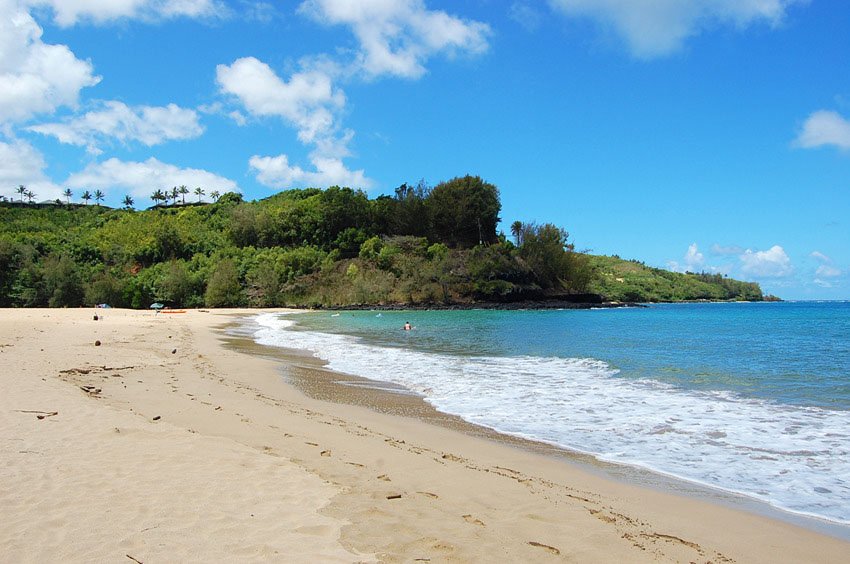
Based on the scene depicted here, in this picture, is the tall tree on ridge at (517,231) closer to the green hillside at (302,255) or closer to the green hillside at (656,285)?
A: the green hillside at (302,255)

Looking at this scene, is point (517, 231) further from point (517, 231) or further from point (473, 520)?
point (473, 520)

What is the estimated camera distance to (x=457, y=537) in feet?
14.2

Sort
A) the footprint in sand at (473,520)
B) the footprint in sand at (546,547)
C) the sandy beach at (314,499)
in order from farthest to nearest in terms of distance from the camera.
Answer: the footprint in sand at (473,520), the footprint in sand at (546,547), the sandy beach at (314,499)

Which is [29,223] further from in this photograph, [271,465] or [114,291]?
[271,465]

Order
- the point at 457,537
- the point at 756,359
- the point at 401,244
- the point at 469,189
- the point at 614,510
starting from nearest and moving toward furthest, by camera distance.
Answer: the point at 457,537 < the point at 614,510 < the point at 756,359 < the point at 401,244 < the point at 469,189

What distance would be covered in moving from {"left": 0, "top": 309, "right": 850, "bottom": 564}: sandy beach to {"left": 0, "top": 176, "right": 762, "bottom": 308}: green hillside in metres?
71.6

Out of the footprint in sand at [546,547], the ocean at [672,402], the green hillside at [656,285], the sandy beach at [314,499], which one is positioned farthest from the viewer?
the green hillside at [656,285]

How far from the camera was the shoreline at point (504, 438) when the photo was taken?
5.36 meters

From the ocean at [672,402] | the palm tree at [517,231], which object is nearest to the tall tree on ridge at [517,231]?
the palm tree at [517,231]

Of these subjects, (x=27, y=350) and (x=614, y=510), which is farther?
(x=27, y=350)

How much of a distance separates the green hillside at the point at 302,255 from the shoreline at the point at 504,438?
6563cm

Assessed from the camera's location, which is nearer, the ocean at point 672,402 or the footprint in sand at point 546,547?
the footprint in sand at point 546,547

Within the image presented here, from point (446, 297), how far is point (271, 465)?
77178 millimetres

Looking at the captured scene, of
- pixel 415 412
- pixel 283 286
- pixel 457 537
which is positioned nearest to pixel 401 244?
pixel 283 286
